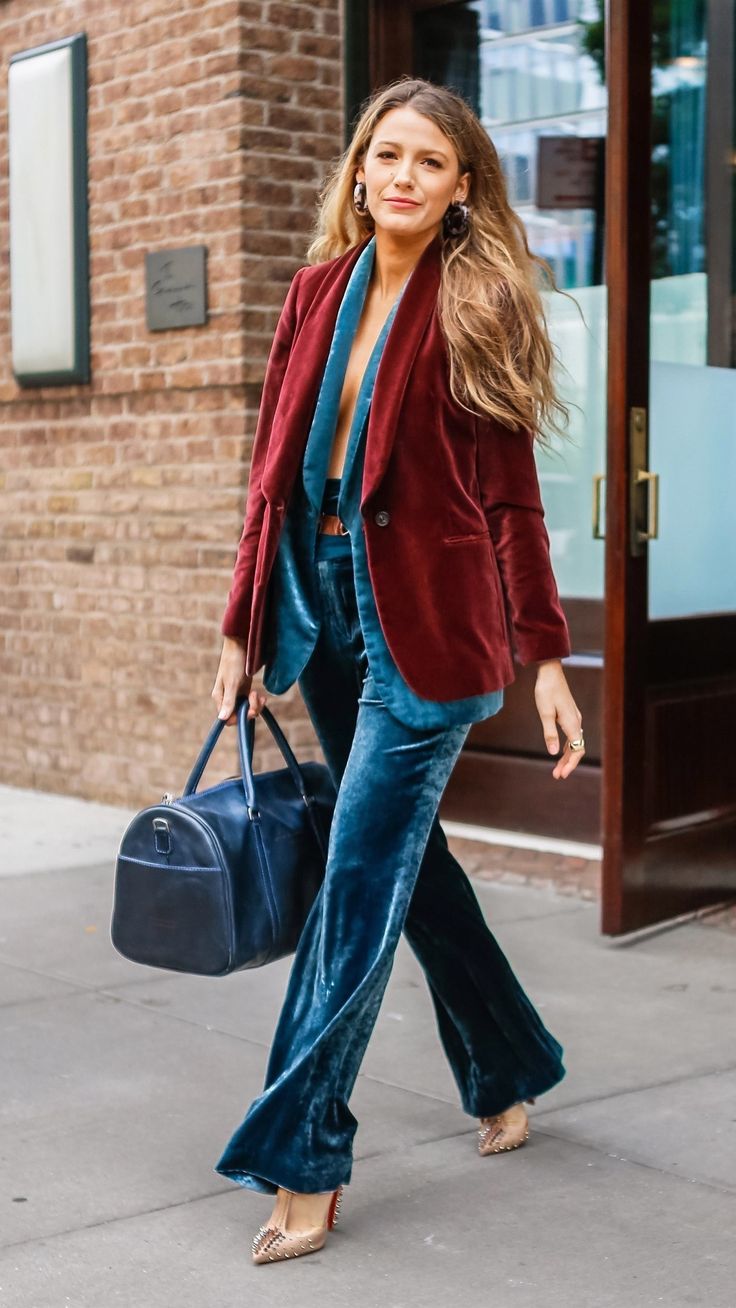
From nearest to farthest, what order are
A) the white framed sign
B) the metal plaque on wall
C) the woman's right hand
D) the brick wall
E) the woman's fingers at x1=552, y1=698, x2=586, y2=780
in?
1. the woman's fingers at x1=552, y1=698, x2=586, y2=780
2. the woman's right hand
3. the brick wall
4. the metal plaque on wall
5. the white framed sign

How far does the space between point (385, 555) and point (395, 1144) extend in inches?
51.9

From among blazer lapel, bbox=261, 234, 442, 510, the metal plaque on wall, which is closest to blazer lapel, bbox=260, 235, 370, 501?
blazer lapel, bbox=261, 234, 442, 510

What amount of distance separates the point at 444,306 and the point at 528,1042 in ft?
4.76

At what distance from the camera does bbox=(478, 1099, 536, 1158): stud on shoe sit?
12.0 feet

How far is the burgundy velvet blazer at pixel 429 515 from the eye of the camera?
125 inches

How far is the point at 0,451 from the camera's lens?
8.16 meters

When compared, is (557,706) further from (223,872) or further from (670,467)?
(670,467)

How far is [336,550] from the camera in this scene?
3.27 metres

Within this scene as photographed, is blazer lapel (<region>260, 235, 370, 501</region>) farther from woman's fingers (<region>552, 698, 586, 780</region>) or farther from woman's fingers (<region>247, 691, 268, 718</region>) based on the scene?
woman's fingers (<region>552, 698, 586, 780</region>)

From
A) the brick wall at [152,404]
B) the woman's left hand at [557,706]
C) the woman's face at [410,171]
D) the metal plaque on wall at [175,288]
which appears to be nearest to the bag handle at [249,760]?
the woman's left hand at [557,706]

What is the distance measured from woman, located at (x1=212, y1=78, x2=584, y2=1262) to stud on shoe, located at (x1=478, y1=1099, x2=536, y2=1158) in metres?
0.52

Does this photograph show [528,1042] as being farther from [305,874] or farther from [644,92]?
[644,92]

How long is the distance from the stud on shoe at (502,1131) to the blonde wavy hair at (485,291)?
1.36 m

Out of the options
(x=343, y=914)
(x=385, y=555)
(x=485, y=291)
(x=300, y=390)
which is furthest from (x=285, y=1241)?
(x=485, y=291)
